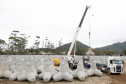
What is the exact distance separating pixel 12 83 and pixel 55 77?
142 inches

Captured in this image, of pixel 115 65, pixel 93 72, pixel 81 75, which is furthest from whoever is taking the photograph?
pixel 115 65

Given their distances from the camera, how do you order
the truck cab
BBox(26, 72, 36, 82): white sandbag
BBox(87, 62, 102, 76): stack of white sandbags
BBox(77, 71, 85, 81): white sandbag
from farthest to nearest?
the truck cab → BBox(87, 62, 102, 76): stack of white sandbags → BBox(77, 71, 85, 81): white sandbag → BBox(26, 72, 36, 82): white sandbag

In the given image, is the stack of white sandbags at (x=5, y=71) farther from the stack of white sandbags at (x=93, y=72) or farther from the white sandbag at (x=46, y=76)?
the stack of white sandbags at (x=93, y=72)

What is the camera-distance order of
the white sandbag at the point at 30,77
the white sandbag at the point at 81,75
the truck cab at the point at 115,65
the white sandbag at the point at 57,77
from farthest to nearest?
Result: the truck cab at the point at 115,65 < the white sandbag at the point at 81,75 < the white sandbag at the point at 57,77 < the white sandbag at the point at 30,77

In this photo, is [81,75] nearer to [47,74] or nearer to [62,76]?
[62,76]

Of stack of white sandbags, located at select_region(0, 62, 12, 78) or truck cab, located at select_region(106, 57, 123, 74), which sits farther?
truck cab, located at select_region(106, 57, 123, 74)

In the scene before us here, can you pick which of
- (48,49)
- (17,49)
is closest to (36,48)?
(48,49)

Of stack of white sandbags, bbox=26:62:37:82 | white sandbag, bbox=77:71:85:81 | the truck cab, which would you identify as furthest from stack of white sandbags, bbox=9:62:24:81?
the truck cab

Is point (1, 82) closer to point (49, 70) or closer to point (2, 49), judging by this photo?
point (49, 70)

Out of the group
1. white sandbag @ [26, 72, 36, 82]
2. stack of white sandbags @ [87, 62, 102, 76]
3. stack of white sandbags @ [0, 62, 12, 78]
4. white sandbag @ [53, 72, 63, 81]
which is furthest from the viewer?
stack of white sandbags @ [87, 62, 102, 76]

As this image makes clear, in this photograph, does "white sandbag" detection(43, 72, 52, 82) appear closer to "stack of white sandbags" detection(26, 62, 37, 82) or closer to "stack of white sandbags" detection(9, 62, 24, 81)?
"stack of white sandbags" detection(26, 62, 37, 82)

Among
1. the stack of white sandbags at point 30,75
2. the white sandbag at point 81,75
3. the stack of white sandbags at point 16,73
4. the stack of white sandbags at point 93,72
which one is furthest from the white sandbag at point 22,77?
the stack of white sandbags at point 93,72

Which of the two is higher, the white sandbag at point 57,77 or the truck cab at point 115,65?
the truck cab at point 115,65

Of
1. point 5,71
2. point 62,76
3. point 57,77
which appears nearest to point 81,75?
point 62,76
